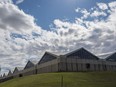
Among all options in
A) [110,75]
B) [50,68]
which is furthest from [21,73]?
[110,75]

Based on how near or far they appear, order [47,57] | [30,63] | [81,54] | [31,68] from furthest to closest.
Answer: [30,63] → [31,68] → [47,57] → [81,54]

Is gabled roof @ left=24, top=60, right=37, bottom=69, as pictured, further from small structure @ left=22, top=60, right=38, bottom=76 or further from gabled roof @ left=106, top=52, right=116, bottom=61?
gabled roof @ left=106, top=52, right=116, bottom=61

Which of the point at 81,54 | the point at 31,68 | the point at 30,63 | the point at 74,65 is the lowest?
the point at 31,68

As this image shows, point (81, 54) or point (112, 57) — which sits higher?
point (81, 54)

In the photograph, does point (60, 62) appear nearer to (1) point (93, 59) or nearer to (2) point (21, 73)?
(1) point (93, 59)

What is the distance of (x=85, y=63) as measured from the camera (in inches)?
2926

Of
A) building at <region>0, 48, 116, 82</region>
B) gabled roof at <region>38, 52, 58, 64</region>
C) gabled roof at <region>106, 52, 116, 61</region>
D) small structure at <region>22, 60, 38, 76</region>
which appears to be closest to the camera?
building at <region>0, 48, 116, 82</region>

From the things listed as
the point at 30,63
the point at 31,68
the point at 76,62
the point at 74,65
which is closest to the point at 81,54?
the point at 76,62

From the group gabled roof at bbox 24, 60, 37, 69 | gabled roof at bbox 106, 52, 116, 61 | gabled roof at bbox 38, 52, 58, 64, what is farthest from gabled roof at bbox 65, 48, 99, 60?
gabled roof at bbox 24, 60, 37, 69

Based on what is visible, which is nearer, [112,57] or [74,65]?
[74,65]

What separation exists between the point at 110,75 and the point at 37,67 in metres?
37.6

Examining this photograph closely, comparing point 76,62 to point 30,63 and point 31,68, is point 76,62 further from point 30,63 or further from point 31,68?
point 30,63

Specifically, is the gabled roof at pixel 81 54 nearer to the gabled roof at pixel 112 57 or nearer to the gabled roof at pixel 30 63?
the gabled roof at pixel 112 57

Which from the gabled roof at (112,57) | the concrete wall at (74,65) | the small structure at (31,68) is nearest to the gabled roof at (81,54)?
the concrete wall at (74,65)
